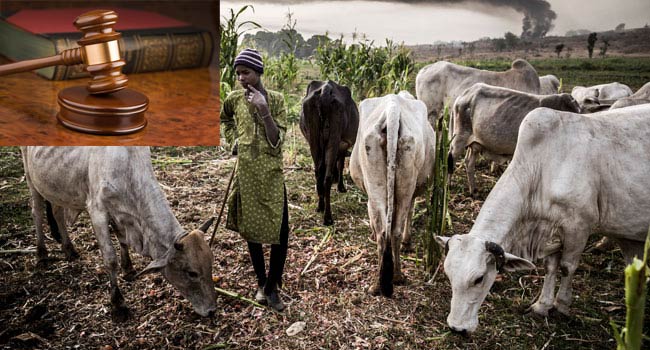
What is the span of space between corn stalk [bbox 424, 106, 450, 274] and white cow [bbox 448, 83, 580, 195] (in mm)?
1994

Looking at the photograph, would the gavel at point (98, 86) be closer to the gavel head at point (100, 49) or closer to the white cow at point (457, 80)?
the gavel head at point (100, 49)

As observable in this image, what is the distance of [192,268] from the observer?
302 centimetres

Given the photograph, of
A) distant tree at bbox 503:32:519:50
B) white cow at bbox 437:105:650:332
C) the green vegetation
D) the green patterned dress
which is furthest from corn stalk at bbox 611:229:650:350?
distant tree at bbox 503:32:519:50

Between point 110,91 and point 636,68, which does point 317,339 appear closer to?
point 110,91

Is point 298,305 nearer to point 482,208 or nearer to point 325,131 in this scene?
point 482,208

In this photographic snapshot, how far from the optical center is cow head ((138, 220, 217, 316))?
3012mm

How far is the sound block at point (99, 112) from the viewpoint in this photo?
1.88m

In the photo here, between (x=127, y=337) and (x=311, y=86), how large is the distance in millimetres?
3633

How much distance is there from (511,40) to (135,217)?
10.3 metres

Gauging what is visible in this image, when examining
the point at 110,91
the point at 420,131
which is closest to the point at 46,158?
the point at 110,91

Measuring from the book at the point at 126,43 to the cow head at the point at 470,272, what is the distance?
2.32 m

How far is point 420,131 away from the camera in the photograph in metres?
3.83

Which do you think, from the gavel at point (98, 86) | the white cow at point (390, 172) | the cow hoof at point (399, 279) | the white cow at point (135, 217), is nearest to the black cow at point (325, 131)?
the white cow at point (390, 172)

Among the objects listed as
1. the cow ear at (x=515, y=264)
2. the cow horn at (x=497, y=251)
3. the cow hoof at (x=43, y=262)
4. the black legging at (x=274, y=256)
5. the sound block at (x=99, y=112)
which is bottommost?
the cow hoof at (x=43, y=262)
